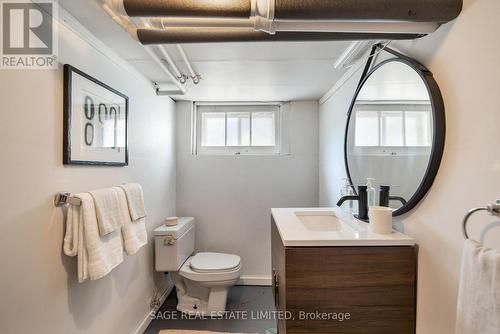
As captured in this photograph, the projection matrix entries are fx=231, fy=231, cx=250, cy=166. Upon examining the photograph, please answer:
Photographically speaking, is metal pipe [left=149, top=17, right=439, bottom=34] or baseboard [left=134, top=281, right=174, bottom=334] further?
baseboard [left=134, top=281, right=174, bottom=334]

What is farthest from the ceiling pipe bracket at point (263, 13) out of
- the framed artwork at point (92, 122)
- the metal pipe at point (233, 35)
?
the framed artwork at point (92, 122)

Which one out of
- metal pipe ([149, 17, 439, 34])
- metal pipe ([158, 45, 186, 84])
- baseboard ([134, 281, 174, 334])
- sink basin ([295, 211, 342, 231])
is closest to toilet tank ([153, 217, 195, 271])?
baseboard ([134, 281, 174, 334])

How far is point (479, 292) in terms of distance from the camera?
0.57 meters

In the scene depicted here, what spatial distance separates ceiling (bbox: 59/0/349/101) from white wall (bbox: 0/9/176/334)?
0.14 metres

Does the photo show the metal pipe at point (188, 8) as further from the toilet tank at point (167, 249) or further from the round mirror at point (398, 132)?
the toilet tank at point (167, 249)

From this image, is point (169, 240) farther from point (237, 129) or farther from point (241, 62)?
point (241, 62)

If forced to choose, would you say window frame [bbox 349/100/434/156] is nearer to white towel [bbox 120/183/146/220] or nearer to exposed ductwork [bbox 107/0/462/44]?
exposed ductwork [bbox 107/0/462/44]

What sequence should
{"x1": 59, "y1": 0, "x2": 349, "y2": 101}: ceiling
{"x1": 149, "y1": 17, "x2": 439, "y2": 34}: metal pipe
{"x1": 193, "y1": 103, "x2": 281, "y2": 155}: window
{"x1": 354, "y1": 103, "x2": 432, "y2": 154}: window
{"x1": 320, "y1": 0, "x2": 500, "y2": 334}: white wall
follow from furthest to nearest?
{"x1": 193, "y1": 103, "x2": 281, "y2": 155}: window
{"x1": 59, "y1": 0, "x2": 349, "y2": 101}: ceiling
{"x1": 354, "y1": 103, "x2": 432, "y2": 154}: window
{"x1": 149, "y1": 17, "x2": 439, "y2": 34}: metal pipe
{"x1": 320, "y1": 0, "x2": 500, "y2": 334}: white wall

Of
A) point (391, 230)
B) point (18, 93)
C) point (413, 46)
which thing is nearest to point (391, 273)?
point (391, 230)

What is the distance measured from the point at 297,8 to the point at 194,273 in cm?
197

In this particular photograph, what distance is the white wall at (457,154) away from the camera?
662mm

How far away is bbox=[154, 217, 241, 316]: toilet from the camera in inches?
77.2

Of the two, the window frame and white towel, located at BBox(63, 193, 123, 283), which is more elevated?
the window frame

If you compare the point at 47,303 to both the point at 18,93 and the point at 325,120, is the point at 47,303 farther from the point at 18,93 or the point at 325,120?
the point at 325,120
